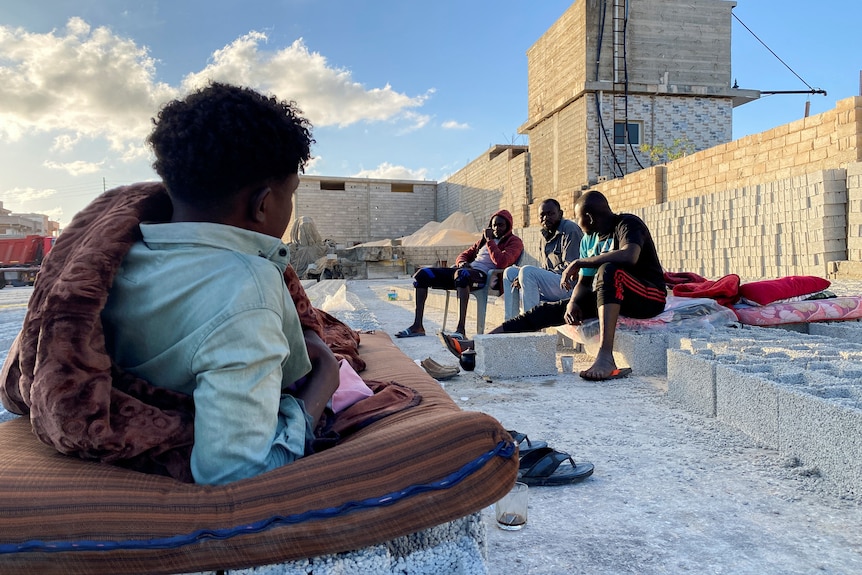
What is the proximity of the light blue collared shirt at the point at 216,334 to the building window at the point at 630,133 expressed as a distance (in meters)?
18.3

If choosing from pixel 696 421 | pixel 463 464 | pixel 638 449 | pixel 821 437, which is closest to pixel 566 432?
pixel 638 449

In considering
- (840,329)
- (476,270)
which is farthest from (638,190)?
(840,329)

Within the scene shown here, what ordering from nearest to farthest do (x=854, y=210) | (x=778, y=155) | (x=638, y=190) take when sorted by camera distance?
(x=854, y=210), (x=778, y=155), (x=638, y=190)

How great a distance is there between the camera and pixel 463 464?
45.5 inches

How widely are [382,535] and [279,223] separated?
70 cm

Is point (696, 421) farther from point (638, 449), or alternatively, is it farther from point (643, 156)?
point (643, 156)

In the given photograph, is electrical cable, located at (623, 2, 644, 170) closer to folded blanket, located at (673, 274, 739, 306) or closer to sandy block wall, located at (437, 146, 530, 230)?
sandy block wall, located at (437, 146, 530, 230)

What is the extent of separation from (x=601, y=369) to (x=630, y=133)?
1588 cm

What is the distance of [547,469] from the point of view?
2.04m

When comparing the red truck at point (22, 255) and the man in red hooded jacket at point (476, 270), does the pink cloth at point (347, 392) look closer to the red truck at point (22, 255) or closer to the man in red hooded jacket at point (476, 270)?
the man in red hooded jacket at point (476, 270)

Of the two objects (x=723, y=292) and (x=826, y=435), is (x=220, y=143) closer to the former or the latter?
(x=826, y=435)

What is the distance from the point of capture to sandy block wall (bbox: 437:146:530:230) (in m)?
22.8

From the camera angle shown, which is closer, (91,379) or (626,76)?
(91,379)

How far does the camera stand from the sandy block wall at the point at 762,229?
6887 millimetres
